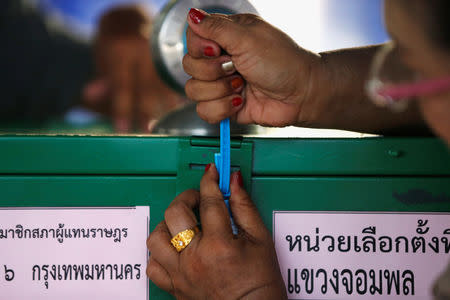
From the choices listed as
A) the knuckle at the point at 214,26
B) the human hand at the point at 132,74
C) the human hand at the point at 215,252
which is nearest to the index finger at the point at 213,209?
the human hand at the point at 215,252

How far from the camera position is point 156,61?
90cm

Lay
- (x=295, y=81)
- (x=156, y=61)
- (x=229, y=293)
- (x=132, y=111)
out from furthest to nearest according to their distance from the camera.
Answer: (x=132, y=111) < (x=156, y=61) < (x=295, y=81) < (x=229, y=293)

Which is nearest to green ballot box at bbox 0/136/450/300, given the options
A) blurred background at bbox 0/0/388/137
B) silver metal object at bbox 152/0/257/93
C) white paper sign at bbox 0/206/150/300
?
white paper sign at bbox 0/206/150/300

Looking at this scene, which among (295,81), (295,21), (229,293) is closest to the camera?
(229,293)

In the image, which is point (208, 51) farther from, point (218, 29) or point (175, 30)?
point (175, 30)

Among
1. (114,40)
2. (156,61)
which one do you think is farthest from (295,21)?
(156,61)

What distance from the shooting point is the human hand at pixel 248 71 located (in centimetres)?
72

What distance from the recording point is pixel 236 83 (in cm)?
79

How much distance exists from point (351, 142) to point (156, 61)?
1.34 feet

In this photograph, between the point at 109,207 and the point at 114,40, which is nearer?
the point at 109,207

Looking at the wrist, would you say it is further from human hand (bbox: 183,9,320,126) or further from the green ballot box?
the green ballot box

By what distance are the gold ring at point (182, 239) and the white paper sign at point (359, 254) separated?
141 millimetres

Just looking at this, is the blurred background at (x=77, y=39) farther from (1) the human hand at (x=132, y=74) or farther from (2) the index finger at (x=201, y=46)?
(2) the index finger at (x=201, y=46)

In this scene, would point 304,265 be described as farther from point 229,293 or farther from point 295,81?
point 295,81
